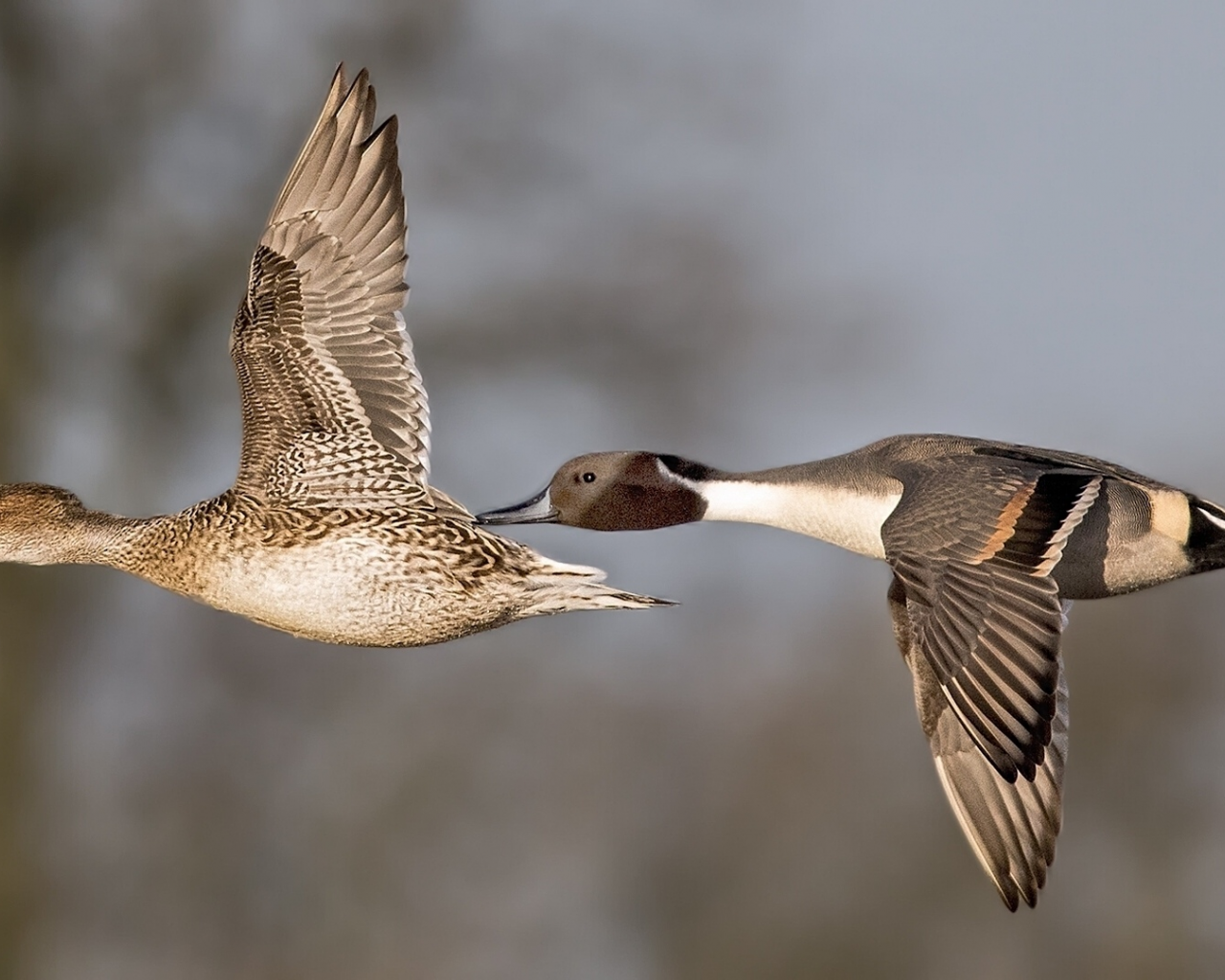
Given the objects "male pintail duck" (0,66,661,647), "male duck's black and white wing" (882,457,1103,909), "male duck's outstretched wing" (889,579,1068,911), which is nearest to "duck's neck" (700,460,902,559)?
"male duck's black and white wing" (882,457,1103,909)

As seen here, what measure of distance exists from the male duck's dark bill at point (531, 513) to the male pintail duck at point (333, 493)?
23 cm

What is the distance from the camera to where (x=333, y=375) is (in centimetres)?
425

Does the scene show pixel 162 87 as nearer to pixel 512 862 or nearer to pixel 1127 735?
pixel 512 862

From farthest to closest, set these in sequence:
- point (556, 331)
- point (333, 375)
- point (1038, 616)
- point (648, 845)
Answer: point (648, 845), point (556, 331), point (333, 375), point (1038, 616)

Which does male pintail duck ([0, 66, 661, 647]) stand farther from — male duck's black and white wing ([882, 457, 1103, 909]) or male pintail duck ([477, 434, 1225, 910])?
male duck's black and white wing ([882, 457, 1103, 909])

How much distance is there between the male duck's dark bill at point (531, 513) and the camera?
14.4 ft

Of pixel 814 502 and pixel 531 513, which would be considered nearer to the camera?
pixel 814 502

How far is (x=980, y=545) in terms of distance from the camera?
11.5 ft

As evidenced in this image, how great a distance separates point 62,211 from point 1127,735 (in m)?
5.63

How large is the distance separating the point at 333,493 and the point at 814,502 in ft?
3.21

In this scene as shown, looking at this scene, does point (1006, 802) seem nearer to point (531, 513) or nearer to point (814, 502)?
point (814, 502)

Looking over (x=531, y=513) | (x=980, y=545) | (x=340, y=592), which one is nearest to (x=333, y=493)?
(x=340, y=592)

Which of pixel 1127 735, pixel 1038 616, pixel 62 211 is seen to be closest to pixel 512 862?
pixel 1127 735

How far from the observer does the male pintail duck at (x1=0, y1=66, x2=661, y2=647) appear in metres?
3.89
